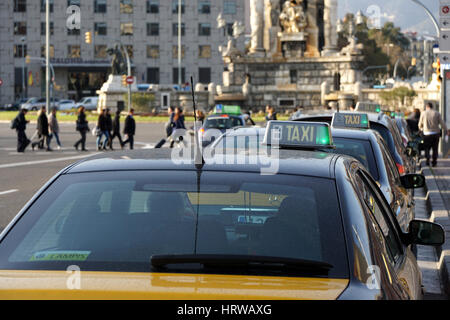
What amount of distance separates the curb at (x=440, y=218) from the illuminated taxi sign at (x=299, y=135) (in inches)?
109

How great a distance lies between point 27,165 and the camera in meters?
23.5

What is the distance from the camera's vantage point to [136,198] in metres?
4.50

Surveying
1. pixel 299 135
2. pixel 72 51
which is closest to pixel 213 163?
pixel 299 135

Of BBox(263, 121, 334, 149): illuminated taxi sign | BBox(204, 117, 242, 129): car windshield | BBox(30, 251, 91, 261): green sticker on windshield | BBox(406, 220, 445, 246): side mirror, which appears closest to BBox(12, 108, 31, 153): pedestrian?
BBox(204, 117, 242, 129): car windshield

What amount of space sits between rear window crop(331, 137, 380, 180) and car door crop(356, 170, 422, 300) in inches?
124

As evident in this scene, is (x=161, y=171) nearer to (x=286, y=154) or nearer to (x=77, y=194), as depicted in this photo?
(x=77, y=194)

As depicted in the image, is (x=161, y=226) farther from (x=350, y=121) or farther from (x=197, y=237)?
(x=350, y=121)

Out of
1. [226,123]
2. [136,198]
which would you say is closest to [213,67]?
[226,123]

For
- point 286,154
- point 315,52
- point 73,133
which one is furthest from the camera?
point 315,52

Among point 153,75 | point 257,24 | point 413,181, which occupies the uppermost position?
point 257,24

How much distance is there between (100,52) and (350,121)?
87.0 m

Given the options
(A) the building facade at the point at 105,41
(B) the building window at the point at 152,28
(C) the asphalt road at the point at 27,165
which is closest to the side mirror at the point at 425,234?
(C) the asphalt road at the point at 27,165

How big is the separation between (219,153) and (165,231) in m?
0.81

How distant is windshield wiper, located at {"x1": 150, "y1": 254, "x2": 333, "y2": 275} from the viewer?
3105 millimetres
